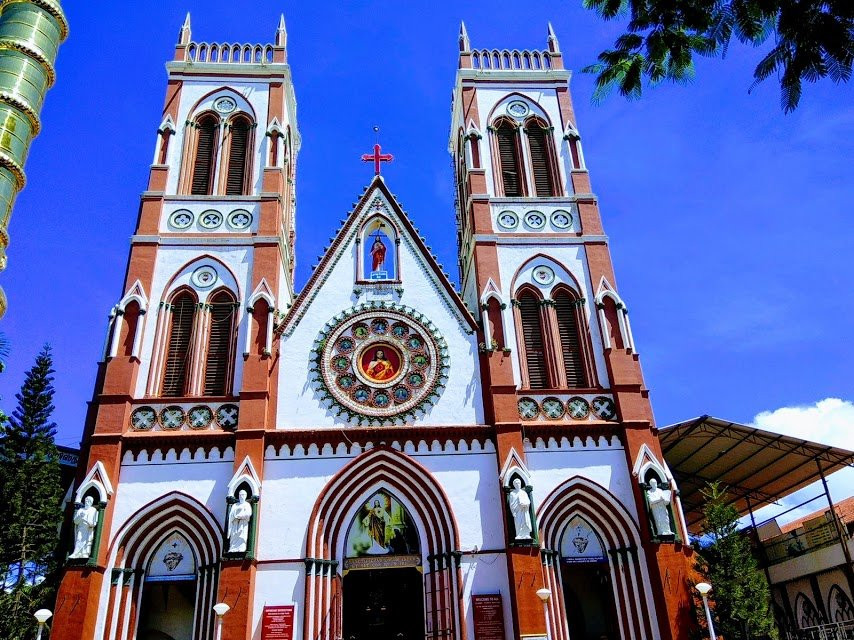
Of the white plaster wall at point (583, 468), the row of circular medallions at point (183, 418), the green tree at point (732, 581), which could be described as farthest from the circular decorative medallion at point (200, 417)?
the green tree at point (732, 581)

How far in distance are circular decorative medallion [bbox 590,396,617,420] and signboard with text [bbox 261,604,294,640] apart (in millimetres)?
10265

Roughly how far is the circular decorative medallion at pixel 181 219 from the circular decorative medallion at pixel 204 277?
184 cm

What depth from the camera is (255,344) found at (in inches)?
873

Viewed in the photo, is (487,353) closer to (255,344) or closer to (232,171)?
(255,344)

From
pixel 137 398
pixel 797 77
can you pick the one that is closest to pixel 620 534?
pixel 137 398

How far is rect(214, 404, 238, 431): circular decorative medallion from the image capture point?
20881 mm

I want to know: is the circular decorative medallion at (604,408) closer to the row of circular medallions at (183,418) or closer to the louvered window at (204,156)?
the row of circular medallions at (183,418)

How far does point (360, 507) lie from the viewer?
2047 cm

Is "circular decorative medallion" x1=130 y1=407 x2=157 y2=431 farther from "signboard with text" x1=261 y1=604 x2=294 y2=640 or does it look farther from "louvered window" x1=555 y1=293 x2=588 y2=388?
"louvered window" x1=555 y1=293 x2=588 y2=388

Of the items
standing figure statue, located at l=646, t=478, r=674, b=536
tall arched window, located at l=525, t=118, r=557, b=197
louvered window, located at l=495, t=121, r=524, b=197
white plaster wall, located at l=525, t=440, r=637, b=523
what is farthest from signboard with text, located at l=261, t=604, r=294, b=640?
tall arched window, located at l=525, t=118, r=557, b=197

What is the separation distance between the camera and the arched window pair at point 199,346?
2200 cm

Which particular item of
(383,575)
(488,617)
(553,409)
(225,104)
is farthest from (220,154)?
(488,617)

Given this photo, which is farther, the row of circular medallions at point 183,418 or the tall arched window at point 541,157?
the tall arched window at point 541,157

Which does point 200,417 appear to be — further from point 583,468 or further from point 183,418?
point 583,468
